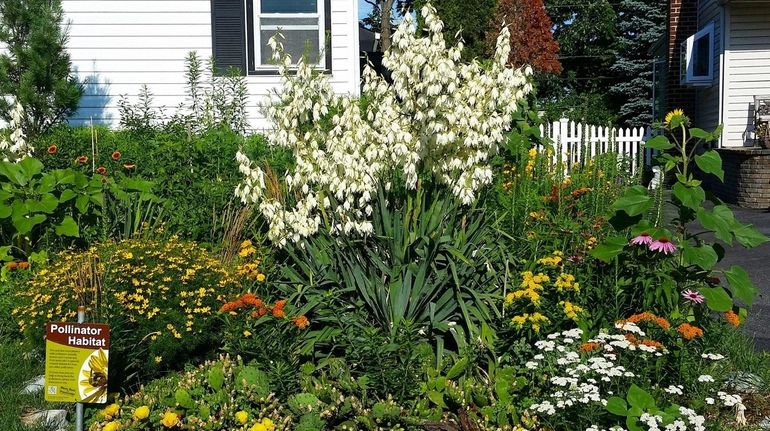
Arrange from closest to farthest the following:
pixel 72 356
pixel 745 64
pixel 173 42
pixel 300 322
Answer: pixel 72 356
pixel 300 322
pixel 173 42
pixel 745 64

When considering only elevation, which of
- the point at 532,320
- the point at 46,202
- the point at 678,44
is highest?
the point at 678,44

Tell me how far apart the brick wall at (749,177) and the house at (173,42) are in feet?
22.7

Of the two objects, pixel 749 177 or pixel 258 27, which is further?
pixel 749 177

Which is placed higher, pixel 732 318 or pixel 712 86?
pixel 712 86

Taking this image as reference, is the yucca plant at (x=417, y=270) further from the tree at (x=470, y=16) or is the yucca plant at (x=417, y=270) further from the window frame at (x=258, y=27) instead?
the tree at (x=470, y=16)

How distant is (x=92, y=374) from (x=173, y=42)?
6863 mm

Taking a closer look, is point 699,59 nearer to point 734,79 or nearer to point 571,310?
point 734,79

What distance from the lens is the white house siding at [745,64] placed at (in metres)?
14.2

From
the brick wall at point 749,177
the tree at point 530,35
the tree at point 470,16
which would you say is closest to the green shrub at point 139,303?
the brick wall at point 749,177

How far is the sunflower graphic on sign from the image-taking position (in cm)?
356

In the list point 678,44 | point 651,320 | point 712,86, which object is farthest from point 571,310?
point 678,44

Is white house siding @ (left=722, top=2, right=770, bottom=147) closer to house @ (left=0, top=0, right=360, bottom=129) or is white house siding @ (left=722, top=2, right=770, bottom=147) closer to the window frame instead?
house @ (left=0, top=0, right=360, bottom=129)

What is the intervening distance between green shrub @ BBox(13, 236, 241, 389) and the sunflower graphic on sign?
54 centimetres

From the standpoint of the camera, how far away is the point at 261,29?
9.75m
